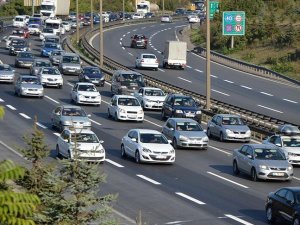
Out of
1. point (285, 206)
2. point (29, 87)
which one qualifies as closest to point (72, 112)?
point (29, 87)

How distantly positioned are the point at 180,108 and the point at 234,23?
139 feet

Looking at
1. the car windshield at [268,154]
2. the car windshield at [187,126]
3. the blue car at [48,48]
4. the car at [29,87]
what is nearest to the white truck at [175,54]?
the blue car at [48,48]

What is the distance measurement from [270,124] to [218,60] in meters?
43.7

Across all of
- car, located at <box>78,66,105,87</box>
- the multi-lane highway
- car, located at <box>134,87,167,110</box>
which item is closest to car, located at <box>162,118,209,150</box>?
the multi-lane highway

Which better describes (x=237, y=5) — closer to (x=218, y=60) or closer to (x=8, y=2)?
(x=218, y=60)

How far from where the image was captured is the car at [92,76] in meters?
62.5

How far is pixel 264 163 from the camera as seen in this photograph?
33.4m

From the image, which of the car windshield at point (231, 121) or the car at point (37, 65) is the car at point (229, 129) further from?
the car at point (37, 65)

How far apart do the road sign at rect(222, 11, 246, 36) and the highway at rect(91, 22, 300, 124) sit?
3.73m

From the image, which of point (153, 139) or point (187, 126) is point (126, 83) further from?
point (153, 139)

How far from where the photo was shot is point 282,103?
205 feet

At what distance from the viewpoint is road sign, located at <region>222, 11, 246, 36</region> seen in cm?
8919

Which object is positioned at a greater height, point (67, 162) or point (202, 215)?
point (67, 162)

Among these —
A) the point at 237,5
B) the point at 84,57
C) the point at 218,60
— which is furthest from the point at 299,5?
the point at 84,57
